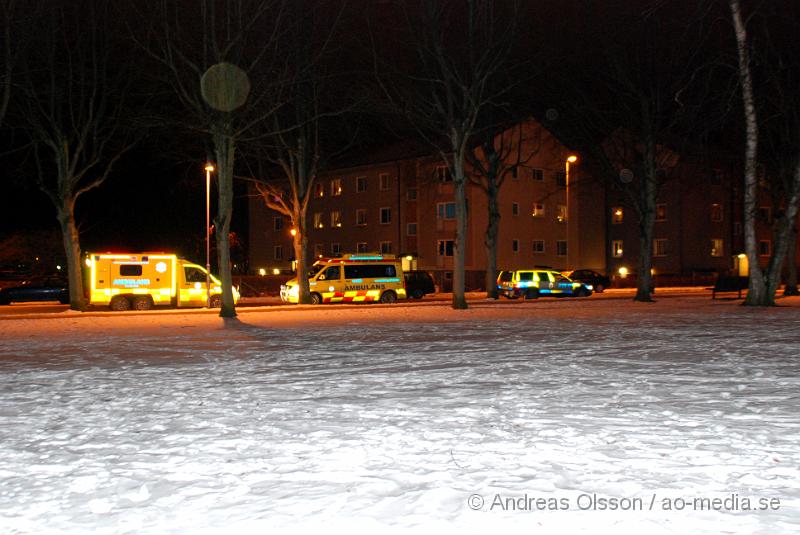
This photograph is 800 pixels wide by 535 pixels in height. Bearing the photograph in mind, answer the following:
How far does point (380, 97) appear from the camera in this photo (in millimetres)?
32094

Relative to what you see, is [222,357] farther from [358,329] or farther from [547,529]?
[547,529]

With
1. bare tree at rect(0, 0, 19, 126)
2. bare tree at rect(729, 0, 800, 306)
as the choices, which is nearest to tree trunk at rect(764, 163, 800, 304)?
bare tree at rect(729, 0, 800, 306)

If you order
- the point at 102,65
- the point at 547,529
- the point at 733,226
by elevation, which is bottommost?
the point at 547,529

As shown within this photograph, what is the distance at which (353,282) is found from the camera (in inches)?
1437

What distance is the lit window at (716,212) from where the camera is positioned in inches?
2489

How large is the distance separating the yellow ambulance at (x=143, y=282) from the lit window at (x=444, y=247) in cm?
2718

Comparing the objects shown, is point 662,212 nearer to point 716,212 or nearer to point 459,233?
point 716,212

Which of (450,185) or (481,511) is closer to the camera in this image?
(481,511)

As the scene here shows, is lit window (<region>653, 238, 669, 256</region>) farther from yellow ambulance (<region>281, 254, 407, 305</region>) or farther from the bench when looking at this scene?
yellow ambulance (<region>281, 254, 407, 305</region>)

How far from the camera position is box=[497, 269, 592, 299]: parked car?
137 ft

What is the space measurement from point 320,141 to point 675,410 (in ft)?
103

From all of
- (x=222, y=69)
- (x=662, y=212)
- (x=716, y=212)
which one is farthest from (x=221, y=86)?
(x=716, y=212)

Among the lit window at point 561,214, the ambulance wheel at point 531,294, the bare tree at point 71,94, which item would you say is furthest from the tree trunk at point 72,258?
the lit window at point 561,214

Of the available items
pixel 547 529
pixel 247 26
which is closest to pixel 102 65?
pixel 247 26
